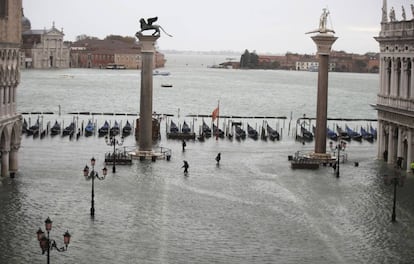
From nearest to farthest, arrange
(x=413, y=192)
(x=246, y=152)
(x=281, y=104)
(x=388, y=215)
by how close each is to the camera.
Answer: (x=388, y=215)
(x=413, y=192)
(x=246, y=152)
(x=281, y=104)

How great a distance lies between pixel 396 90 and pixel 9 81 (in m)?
18.3

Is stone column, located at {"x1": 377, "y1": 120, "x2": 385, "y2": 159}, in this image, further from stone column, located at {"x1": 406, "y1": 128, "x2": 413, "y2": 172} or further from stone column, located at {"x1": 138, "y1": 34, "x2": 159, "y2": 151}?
stone column, located at {"x1": 138, "y1": 34, "x2": 159, "y2": 151}

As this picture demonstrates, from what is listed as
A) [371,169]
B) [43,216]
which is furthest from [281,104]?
[43,216]

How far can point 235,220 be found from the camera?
27797 mm

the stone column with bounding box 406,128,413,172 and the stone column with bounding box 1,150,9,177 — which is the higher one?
the stone column with bounding box 406,128,413,172

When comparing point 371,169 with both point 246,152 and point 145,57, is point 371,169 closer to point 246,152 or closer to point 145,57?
point 246,152

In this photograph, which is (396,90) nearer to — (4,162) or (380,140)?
(380,140)

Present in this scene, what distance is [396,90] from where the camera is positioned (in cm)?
4103

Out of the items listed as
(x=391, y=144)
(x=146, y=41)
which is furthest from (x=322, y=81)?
(x=146, y=41)

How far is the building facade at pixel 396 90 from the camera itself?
1532 inches

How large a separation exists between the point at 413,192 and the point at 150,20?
52.8 ft

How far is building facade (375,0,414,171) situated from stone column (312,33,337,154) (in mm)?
2730

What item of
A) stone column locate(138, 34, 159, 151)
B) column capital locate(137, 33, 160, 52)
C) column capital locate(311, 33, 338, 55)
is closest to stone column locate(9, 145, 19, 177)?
stone column locate(138, 34, 159, 151)

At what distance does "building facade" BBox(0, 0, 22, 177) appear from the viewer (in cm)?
3384
